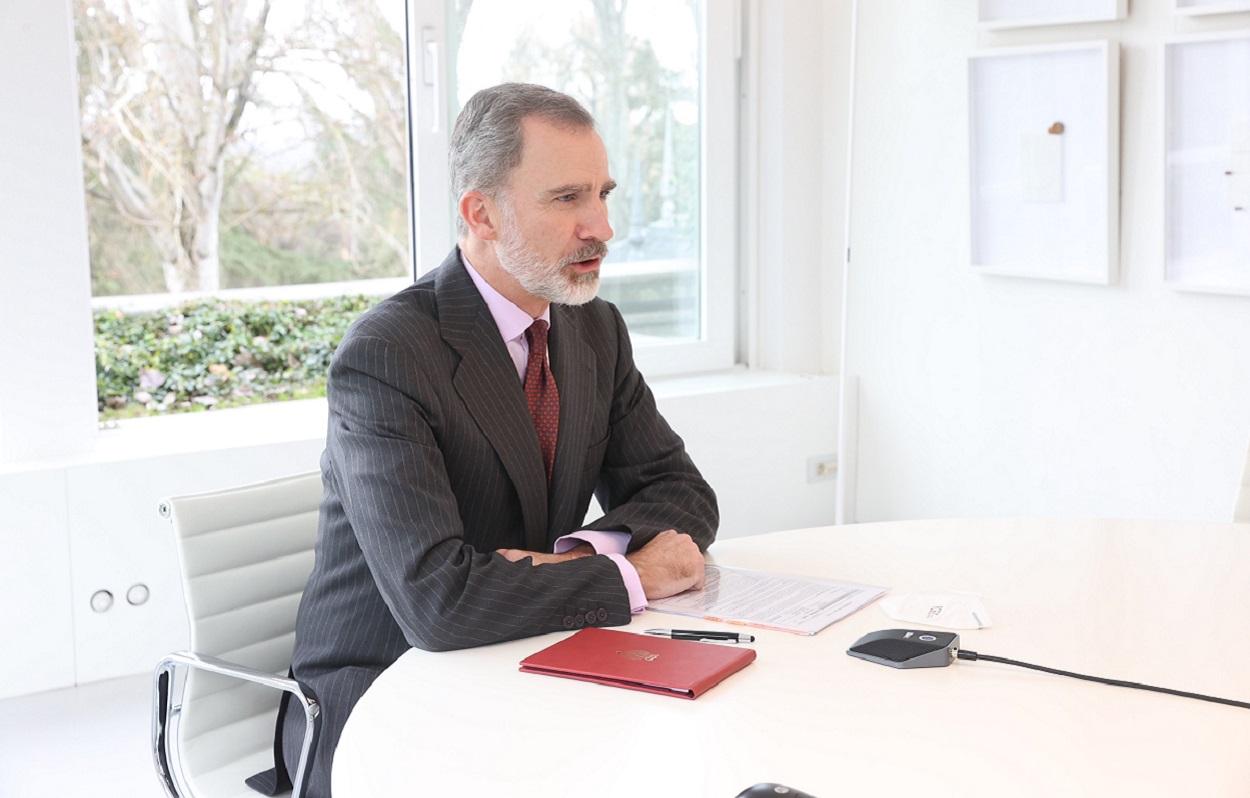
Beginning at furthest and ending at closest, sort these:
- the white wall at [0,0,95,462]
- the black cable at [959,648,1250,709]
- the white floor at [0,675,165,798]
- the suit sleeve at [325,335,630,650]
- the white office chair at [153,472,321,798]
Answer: the white wall at [0,0,95,462] → the white floor at [0,675,165,798] → the white office chair at [153,472,321,798] → the suit sleeve at [325,335,630,650] → the black cable at [959,648,1250,709]

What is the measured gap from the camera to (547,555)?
6.43 ft

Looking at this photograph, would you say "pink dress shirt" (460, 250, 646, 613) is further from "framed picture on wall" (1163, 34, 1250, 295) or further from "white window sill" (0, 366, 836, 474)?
"framed picture on wall" (1163, 34, 1250, 295)

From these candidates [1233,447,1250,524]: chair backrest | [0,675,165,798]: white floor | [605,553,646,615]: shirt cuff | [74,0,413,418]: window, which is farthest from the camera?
[74,0,413,418]: window

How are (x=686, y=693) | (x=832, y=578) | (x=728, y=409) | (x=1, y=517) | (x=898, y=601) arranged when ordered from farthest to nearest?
(x=728, y=409), (x=1, y=517), (x=832, y=578), (x=898, y=601), (x=686, y=693)

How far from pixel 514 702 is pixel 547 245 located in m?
0.79

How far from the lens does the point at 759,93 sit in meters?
4.80

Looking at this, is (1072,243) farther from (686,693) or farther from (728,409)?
(686,693)

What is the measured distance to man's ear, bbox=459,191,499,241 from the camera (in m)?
2.11

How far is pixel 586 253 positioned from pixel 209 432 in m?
2.07

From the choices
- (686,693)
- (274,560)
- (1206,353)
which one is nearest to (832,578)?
(686,693)

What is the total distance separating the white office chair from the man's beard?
0.48 meters

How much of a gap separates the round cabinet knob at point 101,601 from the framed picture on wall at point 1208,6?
9.96 ft

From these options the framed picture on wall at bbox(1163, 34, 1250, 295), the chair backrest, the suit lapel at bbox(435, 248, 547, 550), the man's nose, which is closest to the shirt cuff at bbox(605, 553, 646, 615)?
the suit lapel at bbox(435, 248, 547, 550)

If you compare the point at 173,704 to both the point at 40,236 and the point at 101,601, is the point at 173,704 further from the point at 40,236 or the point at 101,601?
the point at 40,236
